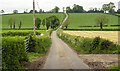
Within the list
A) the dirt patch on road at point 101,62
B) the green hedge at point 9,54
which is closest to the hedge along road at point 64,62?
the dirt patch on road at point 101,62

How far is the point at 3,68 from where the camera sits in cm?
995

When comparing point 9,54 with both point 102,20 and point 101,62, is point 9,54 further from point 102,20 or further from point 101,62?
point 102,20

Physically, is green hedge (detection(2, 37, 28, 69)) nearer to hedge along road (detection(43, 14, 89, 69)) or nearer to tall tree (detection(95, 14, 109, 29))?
hedge along road (detection(43, 14, 89, 69))

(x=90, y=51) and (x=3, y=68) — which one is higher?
(x=3, y=68)

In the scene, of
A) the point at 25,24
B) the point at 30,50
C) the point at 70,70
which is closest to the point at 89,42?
the point at 30,50

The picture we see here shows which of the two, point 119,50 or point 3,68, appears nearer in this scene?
point 3,68

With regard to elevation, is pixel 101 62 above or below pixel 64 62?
above

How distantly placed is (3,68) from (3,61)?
1.42ft

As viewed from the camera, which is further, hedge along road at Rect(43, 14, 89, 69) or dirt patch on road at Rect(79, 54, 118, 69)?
hedge along road at Rect(43, 14, 89, 69)

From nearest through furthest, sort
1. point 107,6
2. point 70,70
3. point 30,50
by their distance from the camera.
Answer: point 70,70, point 30,50, point 107,6

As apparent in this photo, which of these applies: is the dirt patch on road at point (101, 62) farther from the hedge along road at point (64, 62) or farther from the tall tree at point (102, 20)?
the tall tree at point (102, 20)

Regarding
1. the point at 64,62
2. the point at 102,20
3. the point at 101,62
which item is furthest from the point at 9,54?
the point at 102,20

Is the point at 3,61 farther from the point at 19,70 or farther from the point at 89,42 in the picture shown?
the point at 89,42

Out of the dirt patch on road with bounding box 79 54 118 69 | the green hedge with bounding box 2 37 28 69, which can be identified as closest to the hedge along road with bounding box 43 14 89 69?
the dirt patch on road with bounding box 79 54 118 69
